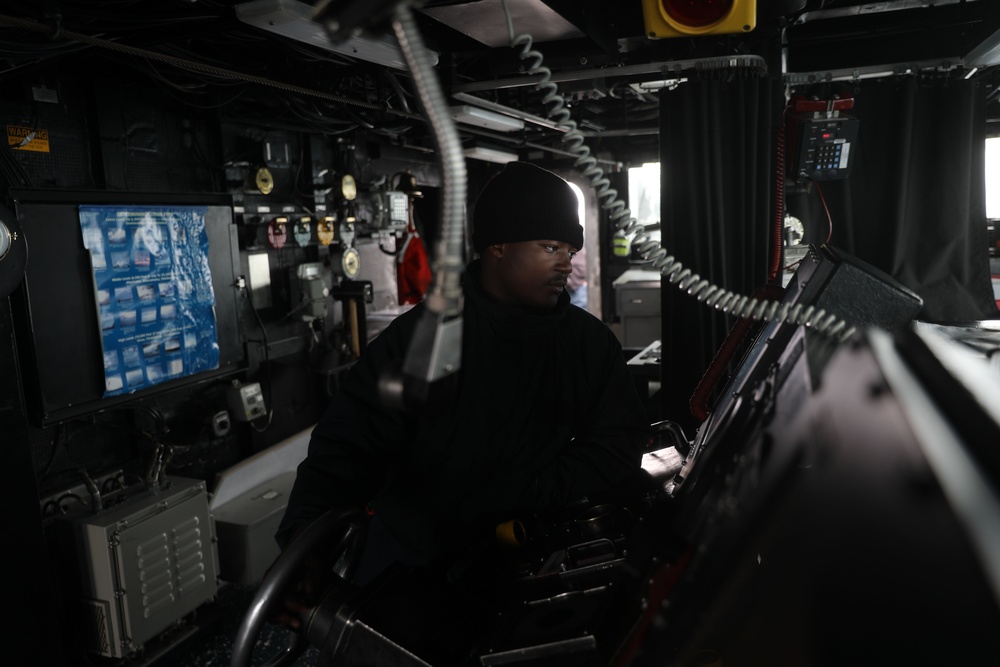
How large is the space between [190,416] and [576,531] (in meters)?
3.50

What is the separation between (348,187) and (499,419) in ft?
12.6

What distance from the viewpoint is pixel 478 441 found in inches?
74.5

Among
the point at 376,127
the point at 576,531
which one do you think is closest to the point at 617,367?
the point at 576,531

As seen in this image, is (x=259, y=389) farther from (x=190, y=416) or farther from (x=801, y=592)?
(x=801, y=592)

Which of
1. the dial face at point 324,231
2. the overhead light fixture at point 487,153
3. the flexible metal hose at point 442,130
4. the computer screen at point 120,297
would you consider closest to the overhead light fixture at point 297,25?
the computer screen at point 120,297

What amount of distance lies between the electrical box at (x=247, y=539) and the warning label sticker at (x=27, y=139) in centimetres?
221

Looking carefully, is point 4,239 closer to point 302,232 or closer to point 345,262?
point 302,232

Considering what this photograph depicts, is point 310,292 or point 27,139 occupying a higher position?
point 27,139

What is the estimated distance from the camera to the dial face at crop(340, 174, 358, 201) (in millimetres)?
5301

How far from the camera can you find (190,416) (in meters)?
4.25

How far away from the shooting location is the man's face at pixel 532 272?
2.06 metres

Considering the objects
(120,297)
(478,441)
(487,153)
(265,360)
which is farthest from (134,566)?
(487,153)

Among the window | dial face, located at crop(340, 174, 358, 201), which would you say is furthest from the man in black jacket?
the window

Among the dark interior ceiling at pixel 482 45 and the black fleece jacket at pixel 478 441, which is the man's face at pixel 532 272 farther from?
the dark interior ceiling at pixel 482 45
